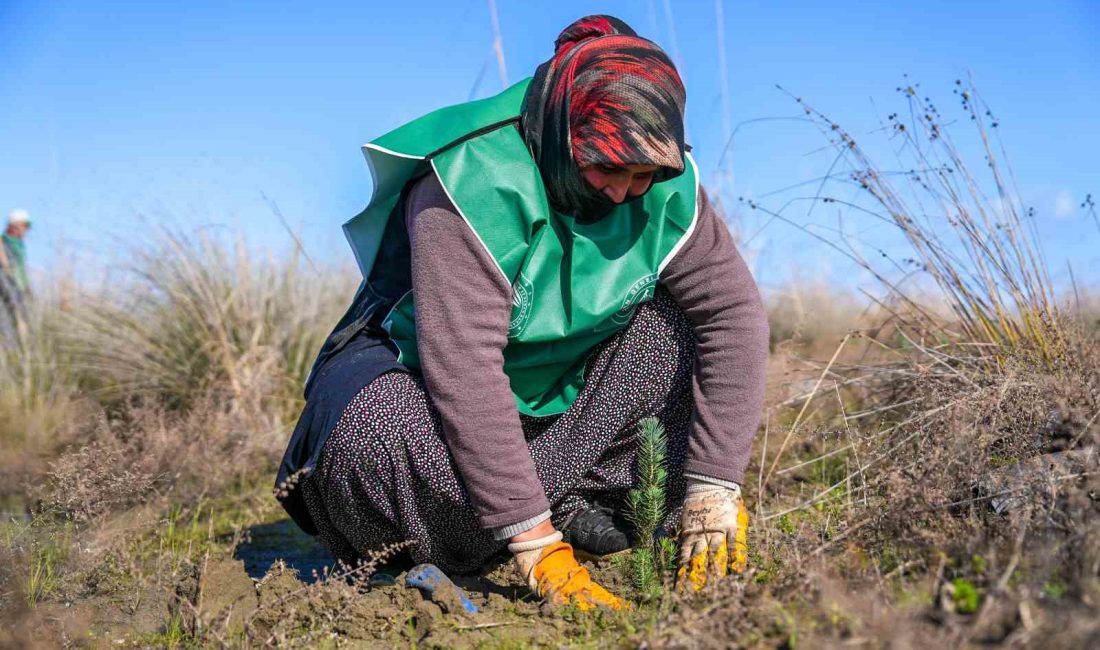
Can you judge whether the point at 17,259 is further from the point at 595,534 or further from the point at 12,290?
the point at 595,534

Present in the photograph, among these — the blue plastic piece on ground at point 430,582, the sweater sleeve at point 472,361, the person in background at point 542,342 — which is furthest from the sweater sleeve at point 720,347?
the blue plastic piece on ground at point 430,582

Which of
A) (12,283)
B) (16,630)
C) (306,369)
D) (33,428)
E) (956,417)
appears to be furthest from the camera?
(12,283)

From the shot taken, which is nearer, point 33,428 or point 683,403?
point 683,403

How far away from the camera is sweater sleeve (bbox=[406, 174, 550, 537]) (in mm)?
2025

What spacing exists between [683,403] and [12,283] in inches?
221

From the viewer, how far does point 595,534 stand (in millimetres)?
2496

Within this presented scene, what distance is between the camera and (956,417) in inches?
87.1

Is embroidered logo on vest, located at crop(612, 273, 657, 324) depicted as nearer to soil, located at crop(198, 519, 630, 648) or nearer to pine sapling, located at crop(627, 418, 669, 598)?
pine sapling, located at crop(627, 418, 669, 598)

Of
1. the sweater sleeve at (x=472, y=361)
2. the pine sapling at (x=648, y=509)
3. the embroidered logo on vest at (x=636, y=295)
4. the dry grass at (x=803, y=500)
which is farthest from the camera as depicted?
the embroidered logo on vest at (x=636, y=295)

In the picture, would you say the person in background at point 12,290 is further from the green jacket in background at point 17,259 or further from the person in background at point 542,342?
the person in background at point 542,342

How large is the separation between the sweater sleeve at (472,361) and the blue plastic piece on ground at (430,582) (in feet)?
0.60

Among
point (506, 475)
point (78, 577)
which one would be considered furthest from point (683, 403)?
point (78, 577)

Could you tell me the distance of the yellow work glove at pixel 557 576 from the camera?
6.61 ft

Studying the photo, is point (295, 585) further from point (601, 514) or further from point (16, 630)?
point (601, 514)
